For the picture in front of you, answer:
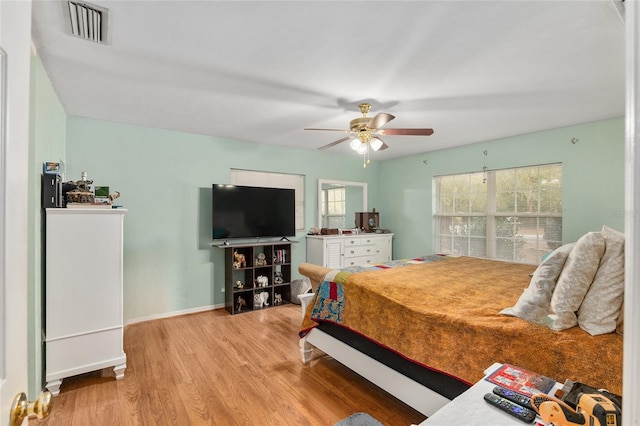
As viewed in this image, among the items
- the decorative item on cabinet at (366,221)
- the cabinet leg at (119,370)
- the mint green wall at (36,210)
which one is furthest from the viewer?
the decorative item on cabinet at (366,221)

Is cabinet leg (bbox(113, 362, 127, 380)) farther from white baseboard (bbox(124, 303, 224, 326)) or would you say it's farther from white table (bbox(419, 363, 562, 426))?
white table (bbox(419, 363, 562, 426))

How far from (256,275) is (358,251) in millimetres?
1762

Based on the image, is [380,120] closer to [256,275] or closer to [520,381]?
[520,381]

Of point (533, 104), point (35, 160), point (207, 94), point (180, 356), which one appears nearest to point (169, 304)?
point (180, 356)

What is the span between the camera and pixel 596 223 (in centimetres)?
353

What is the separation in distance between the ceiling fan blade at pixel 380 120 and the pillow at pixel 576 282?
1548 millimetres

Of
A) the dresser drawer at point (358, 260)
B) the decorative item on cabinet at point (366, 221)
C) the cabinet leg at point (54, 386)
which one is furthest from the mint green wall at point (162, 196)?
the decorative item on cabinet at point (366, 221)

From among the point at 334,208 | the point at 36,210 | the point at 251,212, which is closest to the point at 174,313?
the point at 251,212

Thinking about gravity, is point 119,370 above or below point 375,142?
below

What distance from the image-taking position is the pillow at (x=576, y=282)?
151 cm

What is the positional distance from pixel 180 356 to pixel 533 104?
13.8ft

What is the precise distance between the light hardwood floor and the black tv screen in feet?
4.86

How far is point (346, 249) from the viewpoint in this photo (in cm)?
504

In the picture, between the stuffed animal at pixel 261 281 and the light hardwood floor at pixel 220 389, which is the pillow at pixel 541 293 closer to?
the light hardwood floor at pixel 220 389
